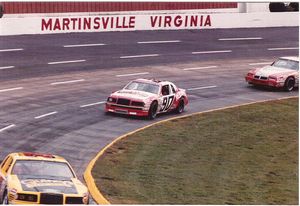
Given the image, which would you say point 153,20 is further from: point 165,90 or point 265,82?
point 165,90

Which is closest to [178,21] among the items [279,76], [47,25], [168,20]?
[168,20]

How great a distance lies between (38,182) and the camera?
1889 centimetres

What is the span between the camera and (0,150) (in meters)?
26.8

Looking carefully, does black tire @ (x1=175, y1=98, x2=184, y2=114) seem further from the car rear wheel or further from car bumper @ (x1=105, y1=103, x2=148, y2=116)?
car bumper @ (x1=105, y1=103, x2=148, y2=116)

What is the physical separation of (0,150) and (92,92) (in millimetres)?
10893

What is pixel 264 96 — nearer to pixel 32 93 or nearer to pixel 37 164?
pixel 32 93

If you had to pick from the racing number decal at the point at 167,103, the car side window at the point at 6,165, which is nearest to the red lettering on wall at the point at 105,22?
the racing number decal at the point at 167,103

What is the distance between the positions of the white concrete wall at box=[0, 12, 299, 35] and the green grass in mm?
15911

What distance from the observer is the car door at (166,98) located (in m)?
33.2

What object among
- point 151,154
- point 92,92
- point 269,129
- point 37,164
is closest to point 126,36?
point 92,92

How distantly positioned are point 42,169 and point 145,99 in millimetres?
12673

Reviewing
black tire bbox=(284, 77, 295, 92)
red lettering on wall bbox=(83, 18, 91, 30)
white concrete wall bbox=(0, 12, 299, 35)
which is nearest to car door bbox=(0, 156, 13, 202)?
black tire bbox=(284, 77, 295, 92)

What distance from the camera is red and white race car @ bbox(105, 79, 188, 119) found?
106 ft

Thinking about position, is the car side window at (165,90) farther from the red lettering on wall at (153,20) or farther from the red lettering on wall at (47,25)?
the red lettering on wall at (153,20)
